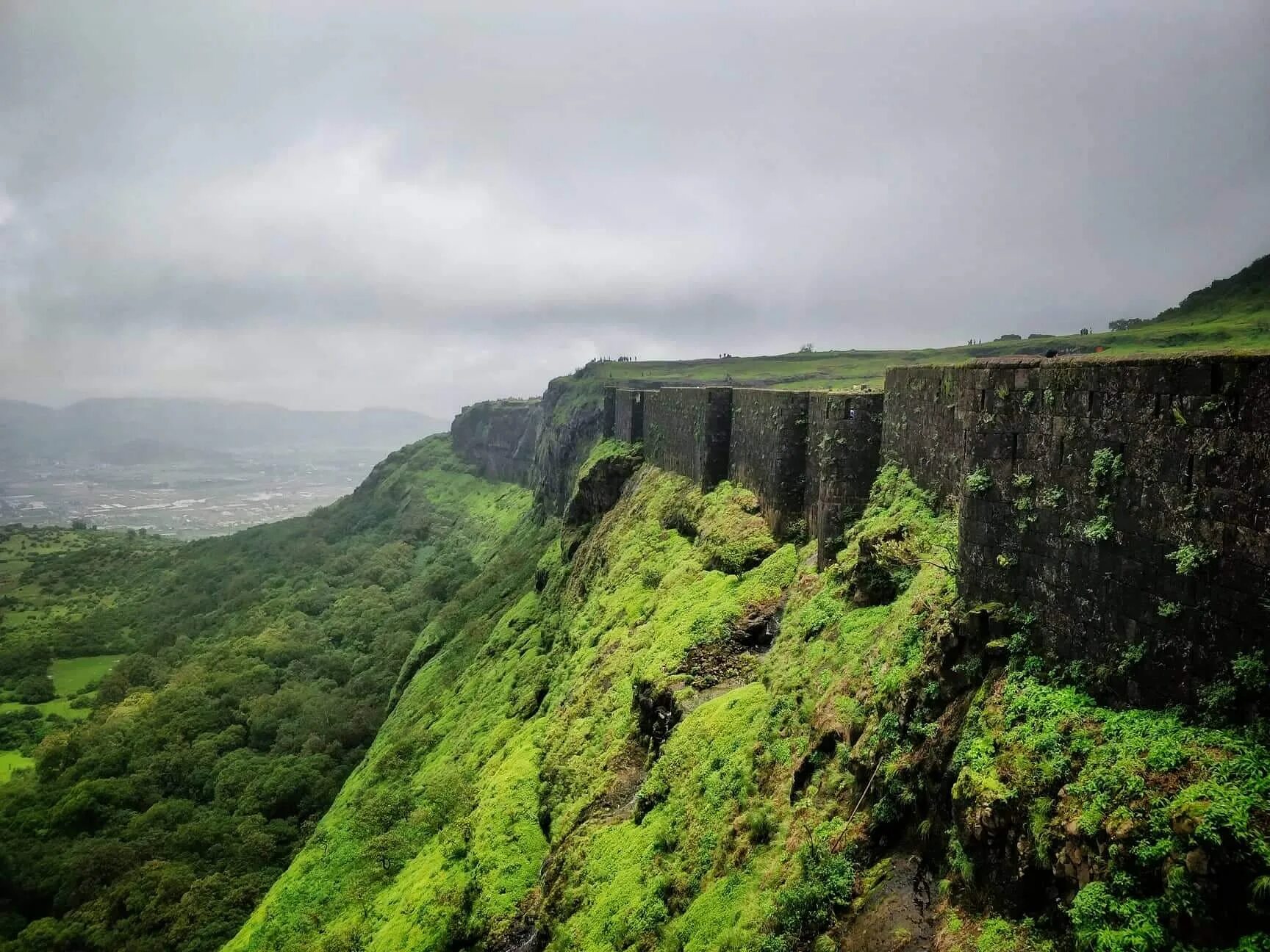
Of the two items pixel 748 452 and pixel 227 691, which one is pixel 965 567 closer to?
pixel 748 452

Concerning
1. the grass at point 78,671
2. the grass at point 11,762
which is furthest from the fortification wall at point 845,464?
the grass at point 78,671

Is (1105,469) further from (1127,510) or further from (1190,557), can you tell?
(1190,557)

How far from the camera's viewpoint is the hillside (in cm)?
711

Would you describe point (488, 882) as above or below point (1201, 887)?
below

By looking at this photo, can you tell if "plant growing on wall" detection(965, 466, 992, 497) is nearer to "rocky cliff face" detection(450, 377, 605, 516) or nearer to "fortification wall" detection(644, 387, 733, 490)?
"fortification wall" detection(644, 387, 733, 490)

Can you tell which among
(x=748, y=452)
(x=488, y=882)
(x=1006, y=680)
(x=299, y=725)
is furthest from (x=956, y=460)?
(x=299, y=725)

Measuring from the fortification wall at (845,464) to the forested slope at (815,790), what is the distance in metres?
0.97

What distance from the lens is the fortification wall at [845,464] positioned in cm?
1809

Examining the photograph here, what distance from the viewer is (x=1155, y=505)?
26.0 ft

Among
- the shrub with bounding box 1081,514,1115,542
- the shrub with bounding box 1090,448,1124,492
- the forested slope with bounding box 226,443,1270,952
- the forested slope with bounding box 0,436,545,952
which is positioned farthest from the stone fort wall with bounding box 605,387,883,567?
the forested slope with bounding box 0,436,545,952

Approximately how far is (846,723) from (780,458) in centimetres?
1198

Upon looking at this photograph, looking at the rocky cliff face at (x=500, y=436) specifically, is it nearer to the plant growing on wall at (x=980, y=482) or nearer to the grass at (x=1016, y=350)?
the grass at (x=1016, y=350)

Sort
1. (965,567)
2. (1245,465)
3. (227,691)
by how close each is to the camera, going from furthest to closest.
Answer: (227,691)
(965,567)
(1245,465)

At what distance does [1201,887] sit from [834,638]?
8.24m
